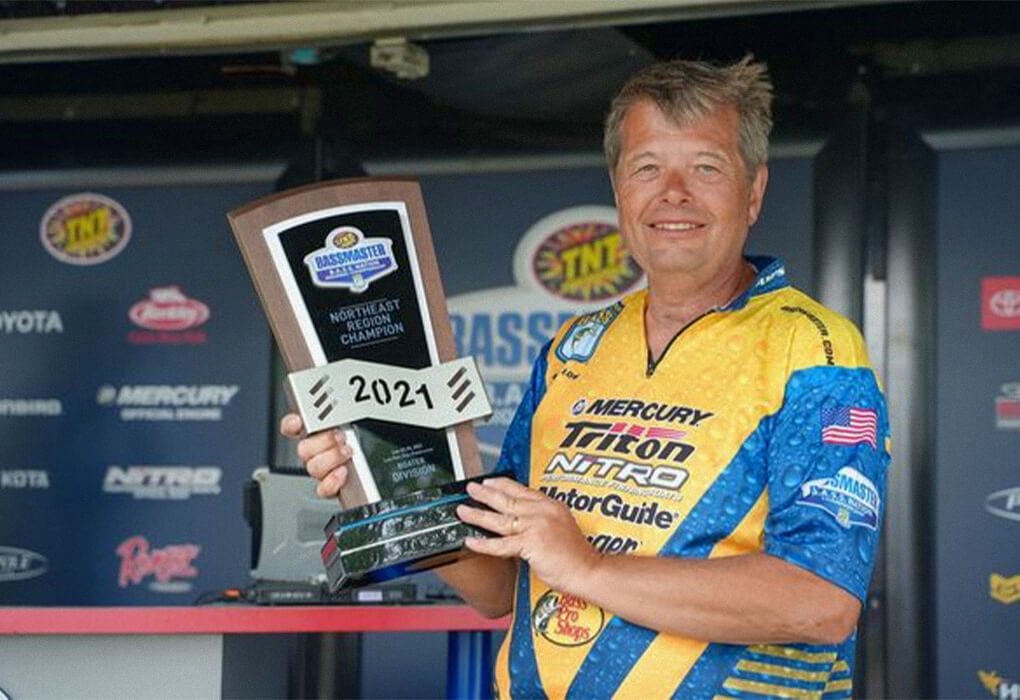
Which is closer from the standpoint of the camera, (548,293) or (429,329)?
(429,329)

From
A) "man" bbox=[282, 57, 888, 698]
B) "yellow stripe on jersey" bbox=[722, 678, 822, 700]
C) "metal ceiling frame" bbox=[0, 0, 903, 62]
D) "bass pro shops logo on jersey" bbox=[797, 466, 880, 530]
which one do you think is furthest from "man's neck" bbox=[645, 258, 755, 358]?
"metal ceiling frame" bbox=[0, 0, 903, 62]

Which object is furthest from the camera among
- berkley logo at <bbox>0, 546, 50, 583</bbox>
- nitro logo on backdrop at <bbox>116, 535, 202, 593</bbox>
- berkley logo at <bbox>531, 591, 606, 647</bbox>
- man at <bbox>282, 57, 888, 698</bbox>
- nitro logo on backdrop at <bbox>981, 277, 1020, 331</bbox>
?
berkley logo at <bbox>0, 546, 50, 583</bbox>

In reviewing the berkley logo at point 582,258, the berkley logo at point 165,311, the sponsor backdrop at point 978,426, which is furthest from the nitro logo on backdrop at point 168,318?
the sponsor backdrop at point 978,426

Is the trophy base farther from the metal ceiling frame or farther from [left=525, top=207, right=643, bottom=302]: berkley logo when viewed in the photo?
[left=525, top=207, right=643, bottom=302]: berkley logo

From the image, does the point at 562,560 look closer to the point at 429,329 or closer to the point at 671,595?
the point at 671,595

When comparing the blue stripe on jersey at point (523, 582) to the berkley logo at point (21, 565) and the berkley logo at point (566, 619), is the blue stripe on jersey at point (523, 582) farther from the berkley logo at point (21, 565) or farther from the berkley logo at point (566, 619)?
the berkley logo at point (21, 565)

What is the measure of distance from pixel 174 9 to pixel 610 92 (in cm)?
141

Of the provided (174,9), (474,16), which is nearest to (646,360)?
(474,16)

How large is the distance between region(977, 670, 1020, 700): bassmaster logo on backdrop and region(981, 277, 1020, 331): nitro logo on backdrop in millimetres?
1014

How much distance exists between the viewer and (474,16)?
4754mm

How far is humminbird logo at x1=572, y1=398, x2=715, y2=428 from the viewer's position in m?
1.94

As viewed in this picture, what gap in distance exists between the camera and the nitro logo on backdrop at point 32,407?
17.3 ft

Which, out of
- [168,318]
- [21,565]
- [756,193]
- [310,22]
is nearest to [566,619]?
[756,193]

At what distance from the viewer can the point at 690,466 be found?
6.24 ft
